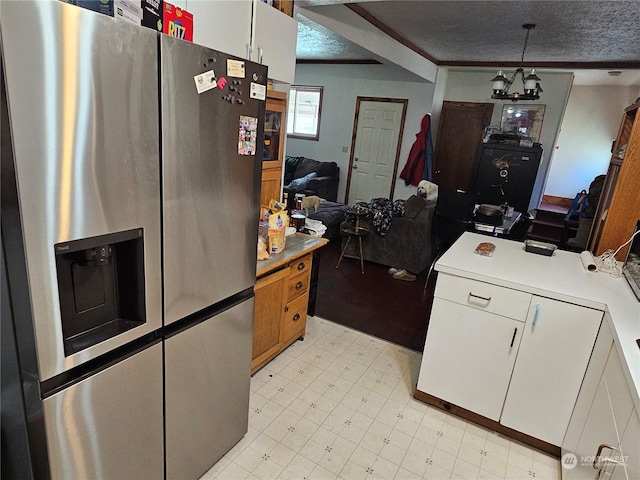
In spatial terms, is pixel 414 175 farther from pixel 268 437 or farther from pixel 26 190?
pixel 26 190

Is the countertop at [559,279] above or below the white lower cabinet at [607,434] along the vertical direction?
above

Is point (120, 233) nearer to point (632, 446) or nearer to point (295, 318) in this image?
point (632, 446)

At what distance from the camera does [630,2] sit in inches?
118

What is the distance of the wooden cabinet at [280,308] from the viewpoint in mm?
2260

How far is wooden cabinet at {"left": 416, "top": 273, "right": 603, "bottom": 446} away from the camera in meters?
1.79

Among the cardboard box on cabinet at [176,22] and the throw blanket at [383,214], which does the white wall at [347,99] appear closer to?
the throw blanket at [383,214]

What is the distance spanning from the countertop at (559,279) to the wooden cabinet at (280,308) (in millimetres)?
922

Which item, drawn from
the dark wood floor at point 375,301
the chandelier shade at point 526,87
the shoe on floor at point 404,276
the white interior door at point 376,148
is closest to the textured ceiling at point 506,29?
the chandelier shade at point 526,87

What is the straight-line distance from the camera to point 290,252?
7.70 feet

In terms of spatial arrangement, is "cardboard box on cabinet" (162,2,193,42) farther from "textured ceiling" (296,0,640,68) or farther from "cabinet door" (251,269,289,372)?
"textured ceiling" (296,0,640,68)

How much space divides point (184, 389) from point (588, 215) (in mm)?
4792

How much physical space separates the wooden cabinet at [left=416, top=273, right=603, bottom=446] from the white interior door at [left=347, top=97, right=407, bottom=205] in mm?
4715

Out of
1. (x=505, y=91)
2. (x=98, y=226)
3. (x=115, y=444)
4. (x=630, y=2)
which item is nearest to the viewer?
(x=98, y=226)

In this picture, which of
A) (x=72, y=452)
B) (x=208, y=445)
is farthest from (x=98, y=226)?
(x=208, y=445)
